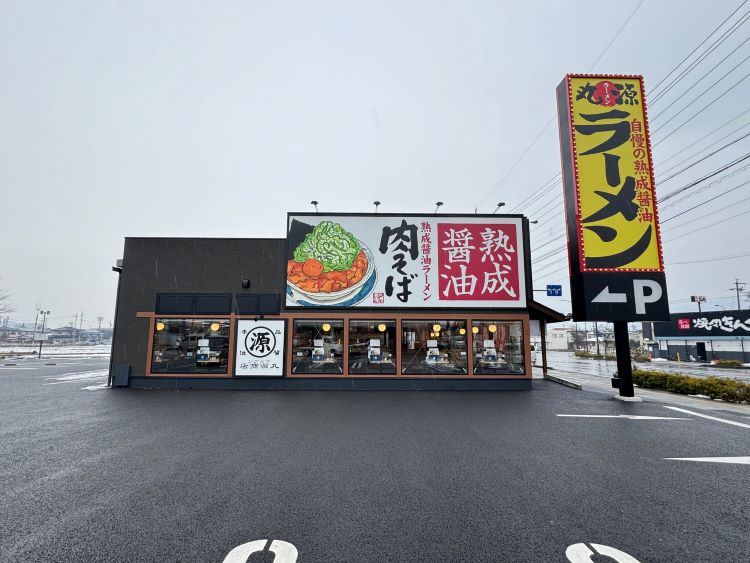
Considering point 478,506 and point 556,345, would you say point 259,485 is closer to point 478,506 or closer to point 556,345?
point 478,506

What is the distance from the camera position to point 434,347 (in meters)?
12.3

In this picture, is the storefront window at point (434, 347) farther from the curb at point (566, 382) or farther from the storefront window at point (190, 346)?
the storefront window at point (190, 346)

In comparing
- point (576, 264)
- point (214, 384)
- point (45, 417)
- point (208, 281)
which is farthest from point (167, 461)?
point (576, 264)

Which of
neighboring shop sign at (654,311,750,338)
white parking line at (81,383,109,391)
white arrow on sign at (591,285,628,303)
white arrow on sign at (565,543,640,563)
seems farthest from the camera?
neighboring shop sign at (654,311,750,338)

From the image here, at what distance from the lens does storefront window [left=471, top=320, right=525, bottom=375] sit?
486 inches

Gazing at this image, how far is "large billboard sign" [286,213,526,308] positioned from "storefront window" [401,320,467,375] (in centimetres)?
79

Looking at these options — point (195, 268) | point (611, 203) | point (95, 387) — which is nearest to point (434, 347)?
point (611, 203)

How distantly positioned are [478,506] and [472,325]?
29.7ft

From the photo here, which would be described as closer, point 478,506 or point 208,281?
point 478,506

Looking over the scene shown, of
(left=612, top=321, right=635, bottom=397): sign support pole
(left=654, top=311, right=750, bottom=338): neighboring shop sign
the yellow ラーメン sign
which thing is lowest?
(left=612, top=321, right=635, bottom=397): sign support pole

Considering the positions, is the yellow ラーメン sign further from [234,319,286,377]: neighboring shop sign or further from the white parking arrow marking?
[234,319,286,377]: neighboring shop sign

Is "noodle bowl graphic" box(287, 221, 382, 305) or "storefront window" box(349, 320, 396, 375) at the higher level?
"noodle bowl graphic" box(287, 221, 382, 305)

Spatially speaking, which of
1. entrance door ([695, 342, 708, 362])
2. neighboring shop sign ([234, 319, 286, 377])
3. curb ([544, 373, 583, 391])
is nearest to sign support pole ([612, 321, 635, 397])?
curb ([544, 373, 583, 391])

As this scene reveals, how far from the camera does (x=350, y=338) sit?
Answer: 40.1 ft
